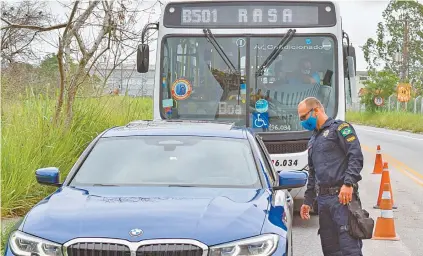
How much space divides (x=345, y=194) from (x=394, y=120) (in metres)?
50.2

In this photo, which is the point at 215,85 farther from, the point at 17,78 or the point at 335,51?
the point at 17,78

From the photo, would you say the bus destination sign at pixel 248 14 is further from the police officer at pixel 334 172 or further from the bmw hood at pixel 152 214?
the bmw hood at pixel 152 214

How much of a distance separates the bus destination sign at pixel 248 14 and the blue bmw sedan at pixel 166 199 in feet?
15.4

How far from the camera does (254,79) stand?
12.3m

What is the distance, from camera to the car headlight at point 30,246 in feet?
17.4

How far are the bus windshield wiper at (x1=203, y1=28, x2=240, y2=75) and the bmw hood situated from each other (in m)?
6.10

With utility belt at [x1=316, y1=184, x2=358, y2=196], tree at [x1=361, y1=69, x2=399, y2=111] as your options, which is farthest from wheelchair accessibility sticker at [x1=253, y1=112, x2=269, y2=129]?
tree at [x1=361, y1=69, x2=399, y2=111]

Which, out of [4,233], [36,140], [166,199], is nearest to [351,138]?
[166,199]

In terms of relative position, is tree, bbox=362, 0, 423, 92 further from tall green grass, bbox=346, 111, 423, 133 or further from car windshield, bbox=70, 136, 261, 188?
car windshield, bbox=70, 136, 261, 188

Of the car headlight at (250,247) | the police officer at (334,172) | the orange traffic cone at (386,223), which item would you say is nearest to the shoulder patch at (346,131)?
the police officer at (334,172)

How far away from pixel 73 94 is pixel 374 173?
8.72 meters

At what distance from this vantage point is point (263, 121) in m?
12.3

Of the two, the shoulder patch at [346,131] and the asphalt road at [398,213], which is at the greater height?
the shoulder patch at [346,131]

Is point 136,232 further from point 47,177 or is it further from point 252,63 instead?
point 252,63
